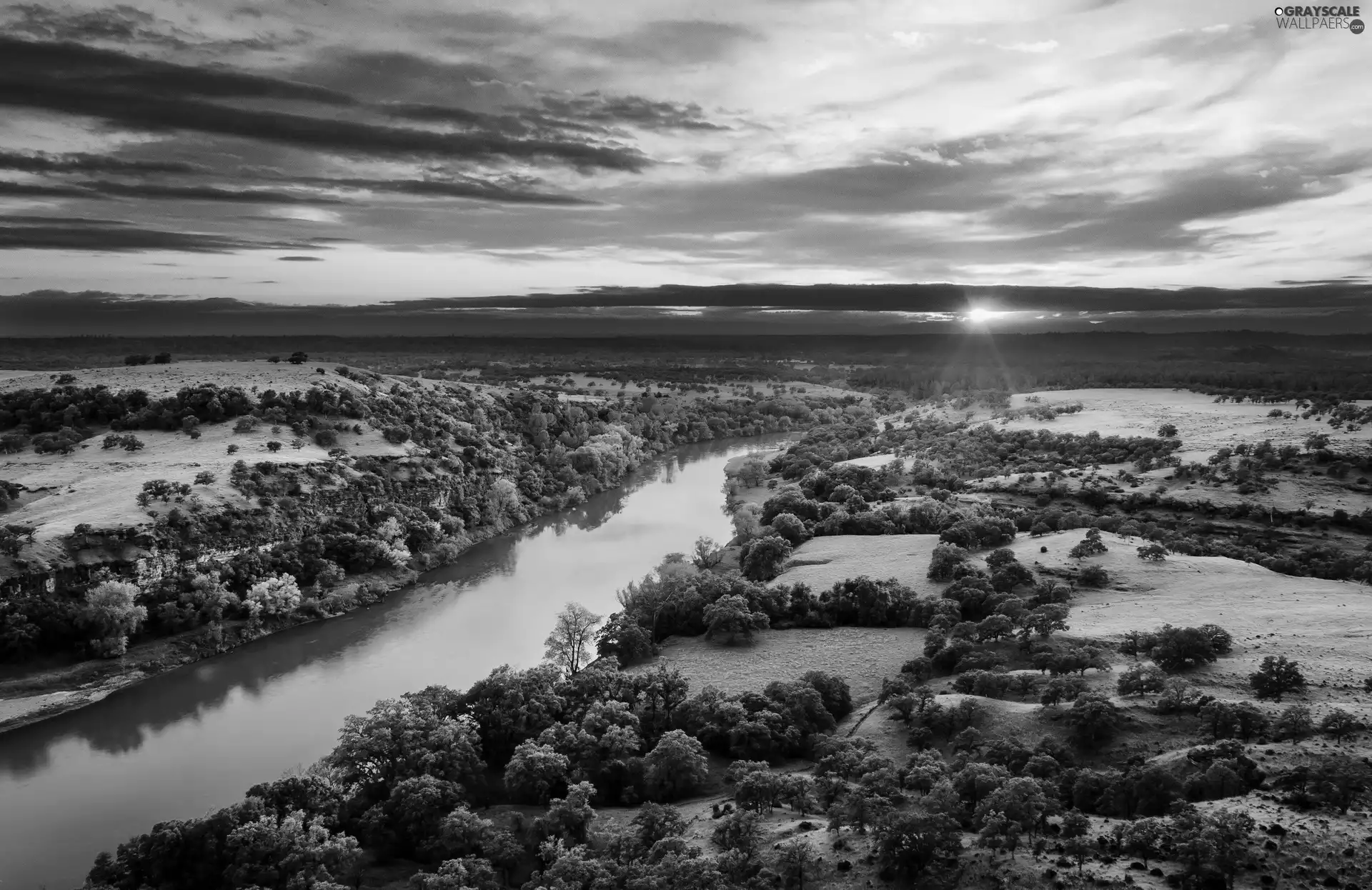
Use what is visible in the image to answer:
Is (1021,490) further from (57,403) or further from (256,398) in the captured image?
(57,403)

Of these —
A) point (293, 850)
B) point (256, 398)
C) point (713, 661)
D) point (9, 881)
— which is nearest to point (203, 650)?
point (9, 881)

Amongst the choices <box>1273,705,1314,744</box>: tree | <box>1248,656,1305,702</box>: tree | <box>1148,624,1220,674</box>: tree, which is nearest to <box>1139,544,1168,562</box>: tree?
<box>1148,624,1220,674</box>: tree

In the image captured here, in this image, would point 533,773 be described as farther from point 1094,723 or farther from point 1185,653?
point 1185,653

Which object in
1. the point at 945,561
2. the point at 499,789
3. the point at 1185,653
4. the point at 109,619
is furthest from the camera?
the point at 945,561

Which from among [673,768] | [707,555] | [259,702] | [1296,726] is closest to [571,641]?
[673,768]

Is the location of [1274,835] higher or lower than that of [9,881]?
higher

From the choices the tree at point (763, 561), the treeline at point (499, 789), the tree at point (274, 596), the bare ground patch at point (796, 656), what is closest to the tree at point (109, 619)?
the tree at point (274, 596)
